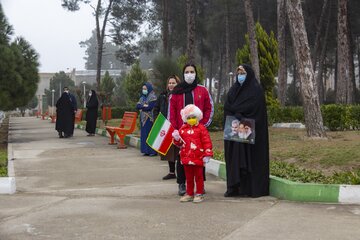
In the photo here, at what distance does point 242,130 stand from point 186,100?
2.74 feet

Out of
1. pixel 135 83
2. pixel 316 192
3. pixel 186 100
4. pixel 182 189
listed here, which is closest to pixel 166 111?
pixel 186 100

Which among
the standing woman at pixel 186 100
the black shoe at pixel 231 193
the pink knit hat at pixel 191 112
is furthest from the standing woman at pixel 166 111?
the pink knit hat at pixel 191 112

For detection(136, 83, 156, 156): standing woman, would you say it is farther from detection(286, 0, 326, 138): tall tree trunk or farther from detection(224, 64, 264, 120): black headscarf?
detection(224, 64, 264, 120): black headscarf

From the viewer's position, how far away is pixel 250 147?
19.5ft

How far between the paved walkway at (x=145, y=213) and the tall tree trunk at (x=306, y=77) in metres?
4.87

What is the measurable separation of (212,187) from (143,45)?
99.2 ft

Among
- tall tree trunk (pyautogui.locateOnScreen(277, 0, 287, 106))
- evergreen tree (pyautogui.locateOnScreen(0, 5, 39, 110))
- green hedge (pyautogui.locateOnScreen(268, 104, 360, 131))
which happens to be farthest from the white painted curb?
tall tree trunk (pyautogui.locateOnScreen(277, 0, 287, 106))

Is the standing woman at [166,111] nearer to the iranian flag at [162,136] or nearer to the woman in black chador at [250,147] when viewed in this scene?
the iranian flag at [162,136]

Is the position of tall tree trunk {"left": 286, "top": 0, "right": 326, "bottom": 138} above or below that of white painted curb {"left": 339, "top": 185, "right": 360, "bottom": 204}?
above

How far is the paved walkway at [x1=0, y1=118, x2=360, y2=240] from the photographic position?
14.5 feet

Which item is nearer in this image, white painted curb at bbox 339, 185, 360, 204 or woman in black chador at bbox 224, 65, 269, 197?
white painted curb at bbox 339, 185, 360, 204

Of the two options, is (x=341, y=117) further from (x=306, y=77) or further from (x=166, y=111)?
(x=166, y=111)

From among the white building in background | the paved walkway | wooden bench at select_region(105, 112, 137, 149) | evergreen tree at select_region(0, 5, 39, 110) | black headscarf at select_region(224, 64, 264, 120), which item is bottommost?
the paved walkway

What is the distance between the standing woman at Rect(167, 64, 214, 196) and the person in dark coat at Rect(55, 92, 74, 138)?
10749 millimetres
